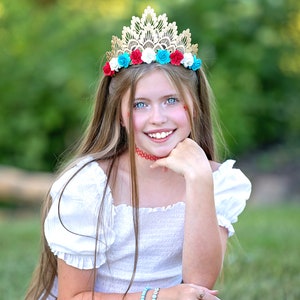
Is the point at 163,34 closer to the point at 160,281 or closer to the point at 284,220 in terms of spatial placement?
the point at 160,281

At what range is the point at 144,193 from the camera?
286 cm

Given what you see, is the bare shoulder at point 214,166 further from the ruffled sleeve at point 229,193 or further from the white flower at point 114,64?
the white flower at point 114,64

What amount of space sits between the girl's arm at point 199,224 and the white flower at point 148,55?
0.35 m

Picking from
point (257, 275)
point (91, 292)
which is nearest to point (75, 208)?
point (91, 292)

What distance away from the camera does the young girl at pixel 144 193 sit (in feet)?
8.77

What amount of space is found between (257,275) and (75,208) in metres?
1.92

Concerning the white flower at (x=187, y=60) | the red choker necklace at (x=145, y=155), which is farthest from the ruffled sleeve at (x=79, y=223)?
the white flower at (x=187, y=60)

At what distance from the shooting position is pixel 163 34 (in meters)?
2.81

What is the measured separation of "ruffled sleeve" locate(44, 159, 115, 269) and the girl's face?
0.85ft

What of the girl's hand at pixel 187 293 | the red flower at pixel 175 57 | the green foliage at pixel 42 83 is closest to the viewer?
the girl's hand at pixel 187 293

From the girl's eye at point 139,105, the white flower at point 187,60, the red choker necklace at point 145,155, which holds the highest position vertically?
the white flower at point 187,60

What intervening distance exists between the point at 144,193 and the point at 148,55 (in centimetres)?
50

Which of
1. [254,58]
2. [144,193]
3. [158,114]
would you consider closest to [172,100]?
[158,114]

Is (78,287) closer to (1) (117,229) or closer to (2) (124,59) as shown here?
(1) (117,229)
